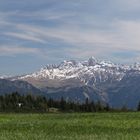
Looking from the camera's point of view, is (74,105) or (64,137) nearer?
(64,137)

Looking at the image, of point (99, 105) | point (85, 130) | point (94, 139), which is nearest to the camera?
point (94, 139)

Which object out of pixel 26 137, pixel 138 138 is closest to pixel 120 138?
pixel 138 138

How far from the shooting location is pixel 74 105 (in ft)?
655

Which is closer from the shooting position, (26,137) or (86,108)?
(26,137)

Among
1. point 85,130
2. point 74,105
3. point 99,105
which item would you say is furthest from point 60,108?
point 85,130

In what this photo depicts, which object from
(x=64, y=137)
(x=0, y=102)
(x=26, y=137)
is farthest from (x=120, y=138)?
(x=0, y=102)

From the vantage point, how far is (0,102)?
198375 millimetres

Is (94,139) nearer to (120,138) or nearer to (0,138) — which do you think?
(120,138)

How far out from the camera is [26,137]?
29109mm

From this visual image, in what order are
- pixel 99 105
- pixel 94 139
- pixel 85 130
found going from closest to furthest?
pixel 94 139 < pixel 85 130 < pixel 99 105

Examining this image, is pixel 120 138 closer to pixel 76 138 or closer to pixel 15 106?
pixel 76 138

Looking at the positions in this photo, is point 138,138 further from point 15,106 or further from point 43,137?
point 15,106

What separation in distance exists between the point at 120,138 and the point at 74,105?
170975 millimetres

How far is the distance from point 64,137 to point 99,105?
159907 millimetres
